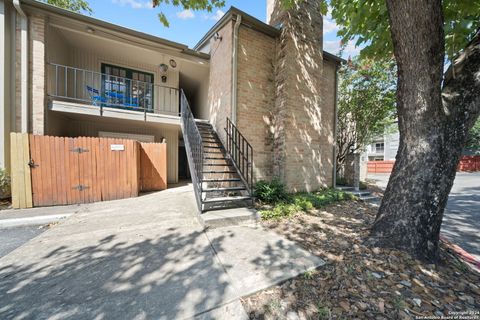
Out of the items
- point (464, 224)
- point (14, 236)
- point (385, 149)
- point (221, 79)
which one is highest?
point (221, 79)

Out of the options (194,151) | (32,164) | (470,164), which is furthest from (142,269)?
(470,164)

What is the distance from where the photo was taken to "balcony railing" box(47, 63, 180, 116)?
639cm

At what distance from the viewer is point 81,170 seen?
5.23 m

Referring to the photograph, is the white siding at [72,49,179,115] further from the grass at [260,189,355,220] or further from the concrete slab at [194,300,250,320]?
the concrete slab at [194,300,250,320]

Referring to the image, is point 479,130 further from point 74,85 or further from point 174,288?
point 74,85

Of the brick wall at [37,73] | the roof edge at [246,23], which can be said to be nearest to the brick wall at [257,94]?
the roof edge at [246,23]

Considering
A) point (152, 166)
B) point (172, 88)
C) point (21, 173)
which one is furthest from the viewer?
point (172, 88)

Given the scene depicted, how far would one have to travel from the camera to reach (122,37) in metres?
6.45

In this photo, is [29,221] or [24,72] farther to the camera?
[24,72]

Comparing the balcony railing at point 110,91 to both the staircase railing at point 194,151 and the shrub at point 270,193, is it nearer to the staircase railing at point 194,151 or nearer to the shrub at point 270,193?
the staircase railing at point 194,151

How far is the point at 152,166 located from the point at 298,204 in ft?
17.7

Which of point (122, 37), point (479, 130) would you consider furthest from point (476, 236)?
point (479, 130)

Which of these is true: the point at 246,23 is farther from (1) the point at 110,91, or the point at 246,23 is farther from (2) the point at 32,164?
(2) the point at 32,164

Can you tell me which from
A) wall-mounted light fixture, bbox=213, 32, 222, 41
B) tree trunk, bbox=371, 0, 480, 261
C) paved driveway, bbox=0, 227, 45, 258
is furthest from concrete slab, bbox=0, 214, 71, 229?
wall-mounted light fixture, bbox=213, 32, 222, 41
